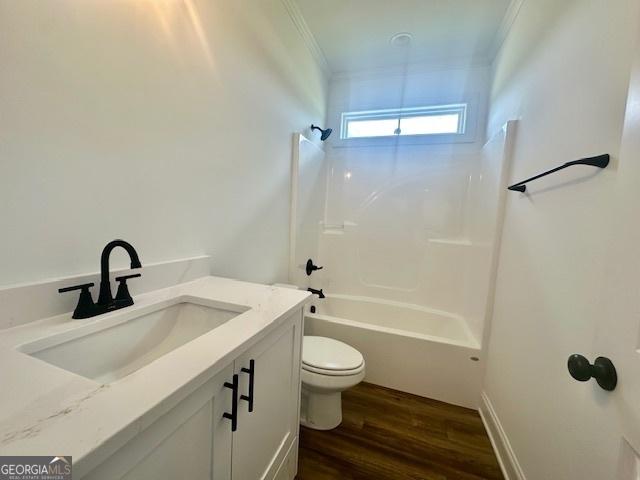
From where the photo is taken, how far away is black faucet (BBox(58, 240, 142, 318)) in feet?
2.49

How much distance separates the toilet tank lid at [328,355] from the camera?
4.71ft

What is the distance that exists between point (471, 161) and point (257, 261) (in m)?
2.04

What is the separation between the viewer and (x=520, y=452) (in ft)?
3.84

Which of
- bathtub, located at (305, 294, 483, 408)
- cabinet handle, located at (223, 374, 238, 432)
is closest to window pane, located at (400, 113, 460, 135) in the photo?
bathtub, located at (305, 294, 483, 408)

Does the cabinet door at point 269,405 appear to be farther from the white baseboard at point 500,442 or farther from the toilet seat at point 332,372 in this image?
the white baseboard at point 500,442

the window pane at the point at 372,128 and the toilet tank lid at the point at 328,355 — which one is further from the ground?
the window pane at the point at 372,128

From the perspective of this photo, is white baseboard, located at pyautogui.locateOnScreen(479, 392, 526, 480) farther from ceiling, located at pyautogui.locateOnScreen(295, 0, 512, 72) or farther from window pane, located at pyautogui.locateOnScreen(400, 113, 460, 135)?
ceiling, located at pyautogui.locateOnScreen(295, 0, 512, 72)

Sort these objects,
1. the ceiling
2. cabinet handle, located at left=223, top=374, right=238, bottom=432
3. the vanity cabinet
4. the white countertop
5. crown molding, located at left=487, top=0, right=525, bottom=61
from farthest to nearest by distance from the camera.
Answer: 1. the ceiling
2. crown molding, located at left=487, top=0, right=525, bottom=61
3. cabinet handle, located at left=223, top=374, right=238, bottom=432
4. the vanity cabinet
5. the white countertop

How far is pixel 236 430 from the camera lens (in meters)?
0.73

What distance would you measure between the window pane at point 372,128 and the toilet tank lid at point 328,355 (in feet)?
6.54

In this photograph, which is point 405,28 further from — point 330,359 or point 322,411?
point 322,411

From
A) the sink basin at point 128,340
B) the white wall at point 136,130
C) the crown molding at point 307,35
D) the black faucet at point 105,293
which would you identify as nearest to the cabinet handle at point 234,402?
the sink basin at point 128,340

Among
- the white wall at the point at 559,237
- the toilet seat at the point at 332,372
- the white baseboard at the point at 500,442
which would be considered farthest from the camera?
the toilet seat at the point at 332,372

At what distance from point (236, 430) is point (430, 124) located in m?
2.69
